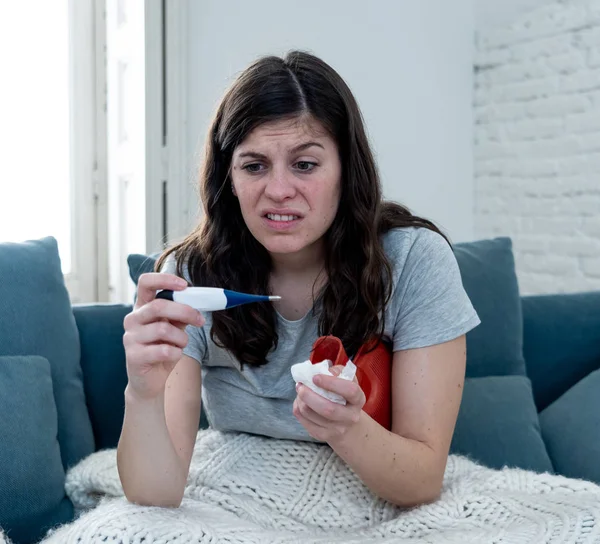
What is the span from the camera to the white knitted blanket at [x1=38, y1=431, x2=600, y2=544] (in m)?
1.14

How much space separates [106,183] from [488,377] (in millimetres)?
1460

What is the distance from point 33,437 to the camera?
1456mm

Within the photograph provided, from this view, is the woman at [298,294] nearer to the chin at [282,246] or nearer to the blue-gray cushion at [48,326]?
the chin at [282,246]

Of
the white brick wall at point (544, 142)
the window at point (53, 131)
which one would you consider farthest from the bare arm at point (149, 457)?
the white brick wall at point (544, 142)

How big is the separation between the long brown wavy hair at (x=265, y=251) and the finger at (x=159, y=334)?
1.01ft

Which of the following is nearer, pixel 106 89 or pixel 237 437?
pixel 237 437

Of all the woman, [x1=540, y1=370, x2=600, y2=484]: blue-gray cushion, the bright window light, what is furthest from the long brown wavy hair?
the bright window light

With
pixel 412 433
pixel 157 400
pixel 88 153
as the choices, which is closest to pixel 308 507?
pixel 412 433

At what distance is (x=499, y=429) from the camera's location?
172 cm

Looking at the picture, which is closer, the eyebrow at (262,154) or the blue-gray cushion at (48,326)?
the eyebrow at (262,154)

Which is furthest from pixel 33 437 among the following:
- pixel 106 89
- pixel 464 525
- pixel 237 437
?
pixel 106 89

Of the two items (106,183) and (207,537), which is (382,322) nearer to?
(207,537)

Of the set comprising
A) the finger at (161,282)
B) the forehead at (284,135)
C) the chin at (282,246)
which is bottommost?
the finger at (161,282)

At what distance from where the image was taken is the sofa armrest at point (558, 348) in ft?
6.50
